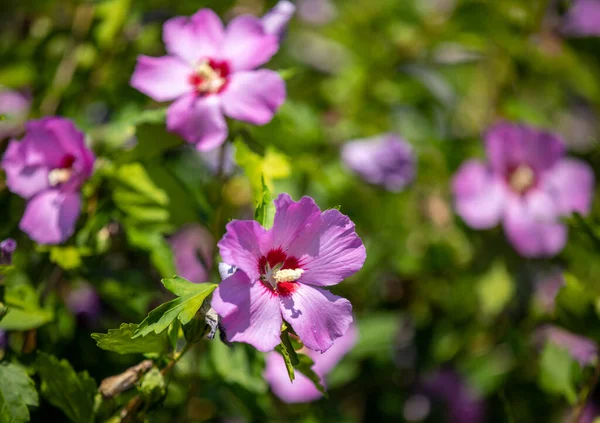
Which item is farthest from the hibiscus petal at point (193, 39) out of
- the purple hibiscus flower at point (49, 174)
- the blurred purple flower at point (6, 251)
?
the blurred purple flower at point (6, 251)

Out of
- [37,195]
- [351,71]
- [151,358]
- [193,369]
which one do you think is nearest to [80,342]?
[193,369]

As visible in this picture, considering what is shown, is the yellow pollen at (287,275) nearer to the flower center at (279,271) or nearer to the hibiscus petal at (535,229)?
the flower center at (279,271)

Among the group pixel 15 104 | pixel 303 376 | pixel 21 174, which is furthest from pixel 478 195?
pixel 15 104

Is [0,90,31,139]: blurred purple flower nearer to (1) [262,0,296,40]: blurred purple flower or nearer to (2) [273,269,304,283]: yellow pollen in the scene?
(1) [262,0,296,40]: blurred purple flower

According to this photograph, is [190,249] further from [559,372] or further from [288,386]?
[559,372]

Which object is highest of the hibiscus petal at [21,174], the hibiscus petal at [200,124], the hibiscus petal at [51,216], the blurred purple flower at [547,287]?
the hibiscus petal at [200,124]

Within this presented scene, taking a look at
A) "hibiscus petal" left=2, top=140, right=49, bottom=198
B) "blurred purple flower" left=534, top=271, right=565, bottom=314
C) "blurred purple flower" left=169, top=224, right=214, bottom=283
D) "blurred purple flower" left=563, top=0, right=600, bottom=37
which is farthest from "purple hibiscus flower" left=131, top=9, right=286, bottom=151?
"blurred purple flower" left=563, top=0, right=600, bottom=37
